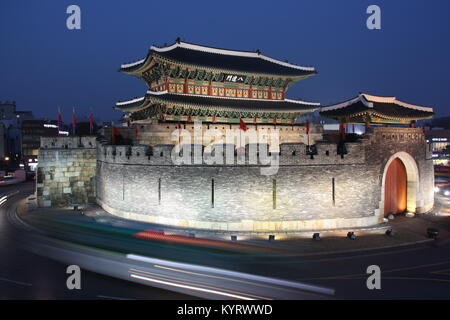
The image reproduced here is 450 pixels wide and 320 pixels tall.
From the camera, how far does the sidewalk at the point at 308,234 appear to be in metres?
13.5

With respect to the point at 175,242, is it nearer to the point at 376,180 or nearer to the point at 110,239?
the point at 110,239

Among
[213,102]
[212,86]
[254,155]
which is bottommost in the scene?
[254,155]

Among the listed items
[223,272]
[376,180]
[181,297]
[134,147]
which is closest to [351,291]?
[223,272]

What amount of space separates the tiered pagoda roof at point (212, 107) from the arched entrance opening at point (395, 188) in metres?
7.37

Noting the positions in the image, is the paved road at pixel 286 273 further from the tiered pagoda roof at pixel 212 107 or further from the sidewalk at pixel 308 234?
the tiered pagoda roof at pixel 212 107

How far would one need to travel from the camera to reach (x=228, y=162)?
51.1 ft

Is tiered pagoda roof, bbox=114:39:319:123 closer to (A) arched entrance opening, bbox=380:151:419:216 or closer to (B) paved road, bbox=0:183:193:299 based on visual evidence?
(A) arched entrance opening, bbox=380:151:419:216

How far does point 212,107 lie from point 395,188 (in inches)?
466

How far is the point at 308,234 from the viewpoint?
49.8 ft

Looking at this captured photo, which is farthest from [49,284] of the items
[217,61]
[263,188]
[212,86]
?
[217,61]

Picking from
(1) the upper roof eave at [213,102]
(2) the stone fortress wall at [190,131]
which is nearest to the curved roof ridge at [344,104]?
(1) the upper roof eave at [213,102]

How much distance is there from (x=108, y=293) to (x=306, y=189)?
9.95m

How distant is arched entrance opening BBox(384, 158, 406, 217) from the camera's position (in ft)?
61.7

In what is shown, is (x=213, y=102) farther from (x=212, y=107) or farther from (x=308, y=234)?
(x=308, y=234)
